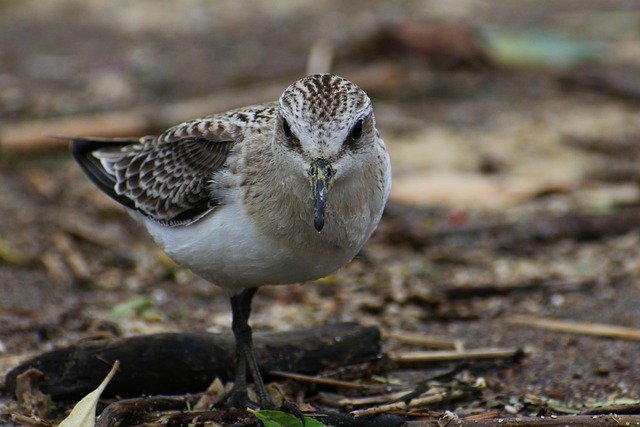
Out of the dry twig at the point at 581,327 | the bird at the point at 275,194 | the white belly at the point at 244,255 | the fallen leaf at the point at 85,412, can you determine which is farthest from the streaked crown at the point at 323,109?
the dry twig at the point at 581,327

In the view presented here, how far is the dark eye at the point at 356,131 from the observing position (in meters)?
4.94

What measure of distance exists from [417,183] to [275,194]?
183 inches

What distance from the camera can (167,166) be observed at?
607cm

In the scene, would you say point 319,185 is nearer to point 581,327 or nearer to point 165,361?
point 165,361

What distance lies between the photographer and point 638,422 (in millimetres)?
4676

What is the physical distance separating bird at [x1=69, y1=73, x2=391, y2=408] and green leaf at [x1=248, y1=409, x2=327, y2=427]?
0.51 m

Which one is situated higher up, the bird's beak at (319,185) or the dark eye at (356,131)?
the dark eye at (356,131)

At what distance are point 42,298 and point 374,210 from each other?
2.99m

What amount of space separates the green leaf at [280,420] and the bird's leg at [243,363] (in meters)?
0.44

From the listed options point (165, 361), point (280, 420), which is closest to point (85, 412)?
point (165, 361)

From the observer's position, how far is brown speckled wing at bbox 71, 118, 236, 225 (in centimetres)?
558

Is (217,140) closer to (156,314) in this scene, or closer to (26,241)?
(156,314)

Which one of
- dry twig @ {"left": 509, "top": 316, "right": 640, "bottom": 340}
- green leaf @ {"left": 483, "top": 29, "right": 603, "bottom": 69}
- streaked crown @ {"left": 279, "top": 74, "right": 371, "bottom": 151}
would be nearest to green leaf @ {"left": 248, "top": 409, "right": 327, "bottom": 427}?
streaked crown @ {"left": 279, "top": 74, "right": 371, "bottom": 151}

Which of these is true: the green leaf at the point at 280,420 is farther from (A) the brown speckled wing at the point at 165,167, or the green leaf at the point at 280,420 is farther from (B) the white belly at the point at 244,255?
(A) the brown speckled wing at the point at 165,167
